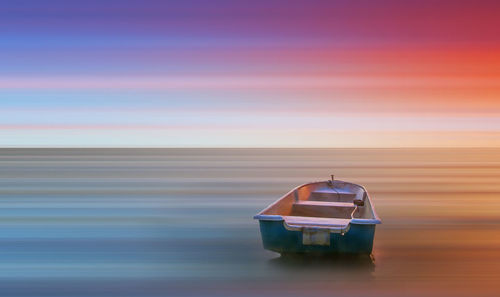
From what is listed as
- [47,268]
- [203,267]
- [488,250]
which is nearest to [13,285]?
[47,268]

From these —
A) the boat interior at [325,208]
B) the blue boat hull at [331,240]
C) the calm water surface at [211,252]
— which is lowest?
the calm water surface at [211,252]

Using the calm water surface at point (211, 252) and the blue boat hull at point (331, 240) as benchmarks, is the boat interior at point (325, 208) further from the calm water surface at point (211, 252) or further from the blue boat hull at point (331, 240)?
the calm water surface at point (211, 252)

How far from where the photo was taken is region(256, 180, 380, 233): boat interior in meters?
7.08

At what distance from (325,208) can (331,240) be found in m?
2.68

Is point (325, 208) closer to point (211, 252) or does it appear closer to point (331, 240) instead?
point (211, 252)

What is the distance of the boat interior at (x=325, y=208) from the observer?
708 cm

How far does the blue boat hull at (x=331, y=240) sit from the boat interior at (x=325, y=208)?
97 mm

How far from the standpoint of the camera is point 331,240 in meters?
Result: 6.90

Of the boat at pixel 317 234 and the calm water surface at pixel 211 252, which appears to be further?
the calm water surface at pixel 211 252

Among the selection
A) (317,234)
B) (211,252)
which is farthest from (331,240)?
(211,252)

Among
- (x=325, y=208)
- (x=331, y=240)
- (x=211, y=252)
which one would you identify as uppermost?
(x=325, y=208)

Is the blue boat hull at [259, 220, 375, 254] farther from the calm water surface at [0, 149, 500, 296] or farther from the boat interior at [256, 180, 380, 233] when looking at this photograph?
the calm water surface at [0, 149, 500, 296]

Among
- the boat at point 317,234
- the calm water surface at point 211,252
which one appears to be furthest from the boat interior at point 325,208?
the calm water surface at point 211,252

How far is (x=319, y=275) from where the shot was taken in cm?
729
